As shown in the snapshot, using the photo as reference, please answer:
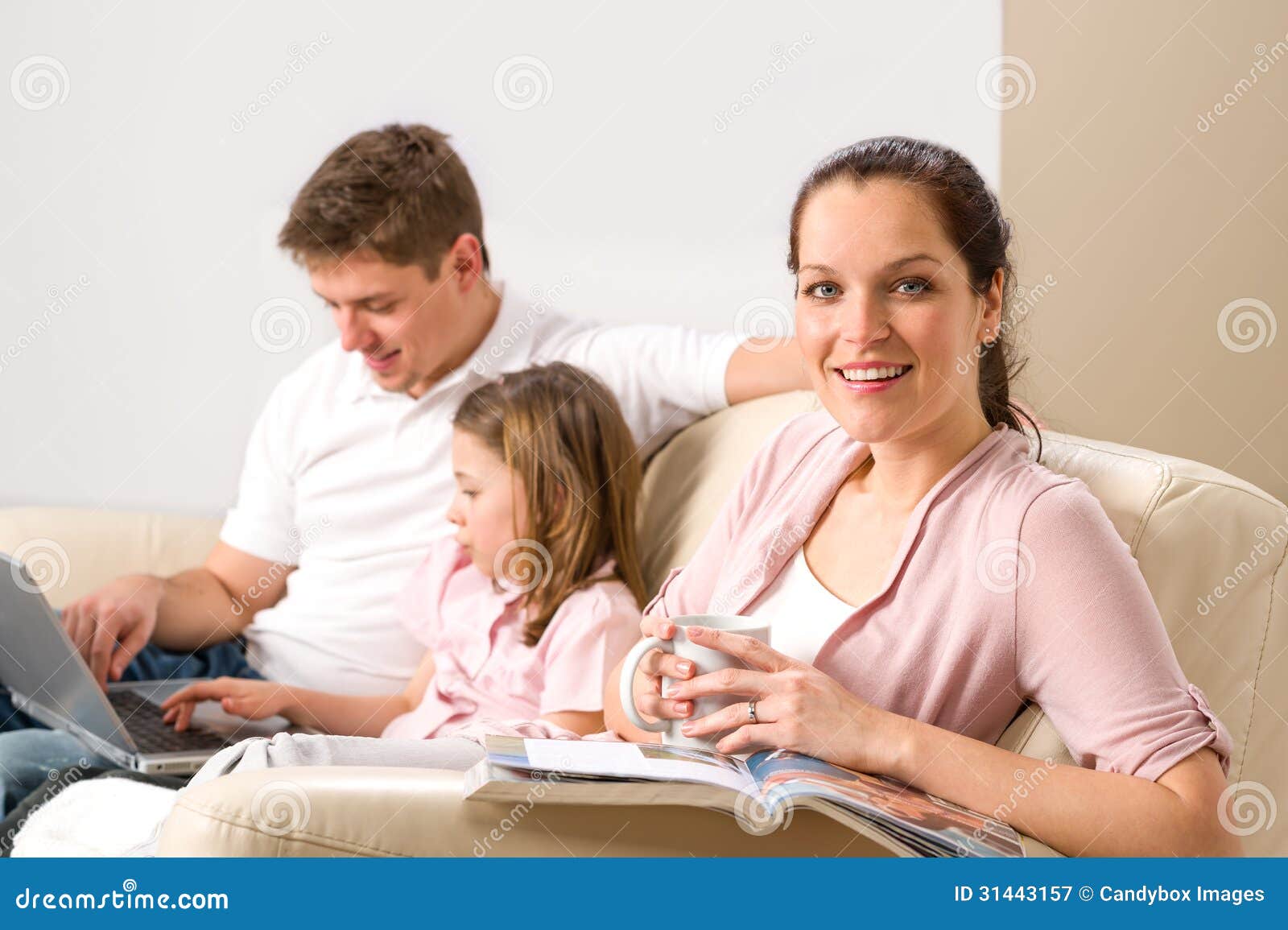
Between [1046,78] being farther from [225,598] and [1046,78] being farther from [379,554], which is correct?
[225,598]

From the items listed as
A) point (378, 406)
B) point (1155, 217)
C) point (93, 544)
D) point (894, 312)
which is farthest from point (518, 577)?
point (1155, 217)

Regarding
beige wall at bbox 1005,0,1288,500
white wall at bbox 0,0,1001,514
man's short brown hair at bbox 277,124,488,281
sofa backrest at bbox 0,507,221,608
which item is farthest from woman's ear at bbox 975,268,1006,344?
sofa backrest at bbox 0,507,221,608

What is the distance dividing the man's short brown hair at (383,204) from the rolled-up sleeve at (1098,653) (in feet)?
3.87

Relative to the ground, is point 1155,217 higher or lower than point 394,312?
higher

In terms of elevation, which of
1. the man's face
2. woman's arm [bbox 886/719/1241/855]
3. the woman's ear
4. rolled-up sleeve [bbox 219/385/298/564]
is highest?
the woman's ear

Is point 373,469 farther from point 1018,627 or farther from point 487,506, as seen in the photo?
point 1018,627

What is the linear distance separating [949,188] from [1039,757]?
52 centimetres

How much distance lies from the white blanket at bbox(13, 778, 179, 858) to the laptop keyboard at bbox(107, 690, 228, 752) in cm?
14

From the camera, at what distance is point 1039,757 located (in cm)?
111

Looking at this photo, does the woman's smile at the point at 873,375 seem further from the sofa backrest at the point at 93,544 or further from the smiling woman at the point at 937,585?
the sofa backrest at the point at 93,544

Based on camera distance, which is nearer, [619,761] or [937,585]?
[619,761]

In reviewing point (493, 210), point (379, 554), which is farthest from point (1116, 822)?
point (493, 210)

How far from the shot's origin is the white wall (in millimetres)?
2244

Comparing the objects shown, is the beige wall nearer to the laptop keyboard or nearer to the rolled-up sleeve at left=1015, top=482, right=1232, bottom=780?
the rolled-up sleeve at left=1015, top=482, right=1232, bottom=780
